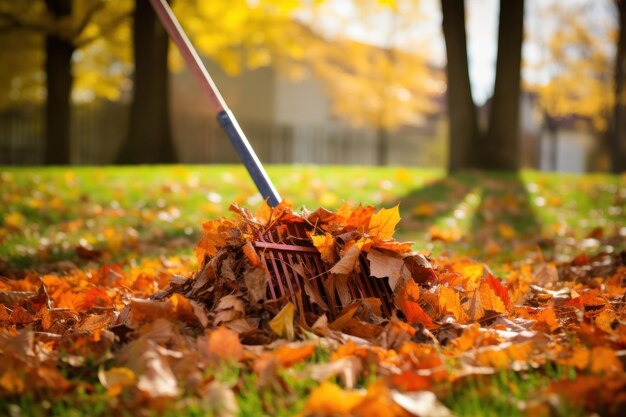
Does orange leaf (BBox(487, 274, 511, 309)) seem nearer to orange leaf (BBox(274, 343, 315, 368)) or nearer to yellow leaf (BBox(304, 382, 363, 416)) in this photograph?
orange leaf (BBox(274, 343, 315, 368))

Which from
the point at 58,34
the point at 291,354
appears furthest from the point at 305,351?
the point at 58,34

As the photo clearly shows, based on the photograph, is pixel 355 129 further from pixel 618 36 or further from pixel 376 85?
pixel 618 36

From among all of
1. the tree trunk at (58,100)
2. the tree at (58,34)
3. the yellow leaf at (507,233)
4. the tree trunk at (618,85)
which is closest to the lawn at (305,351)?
the yellow leaf at (507,233)

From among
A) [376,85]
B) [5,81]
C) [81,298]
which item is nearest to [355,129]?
[376,85]

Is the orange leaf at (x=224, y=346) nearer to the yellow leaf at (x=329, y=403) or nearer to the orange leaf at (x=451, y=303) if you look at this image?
the yellow leaf at (x=329, y=403)

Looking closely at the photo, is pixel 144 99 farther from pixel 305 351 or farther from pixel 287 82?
pixel 287 82
